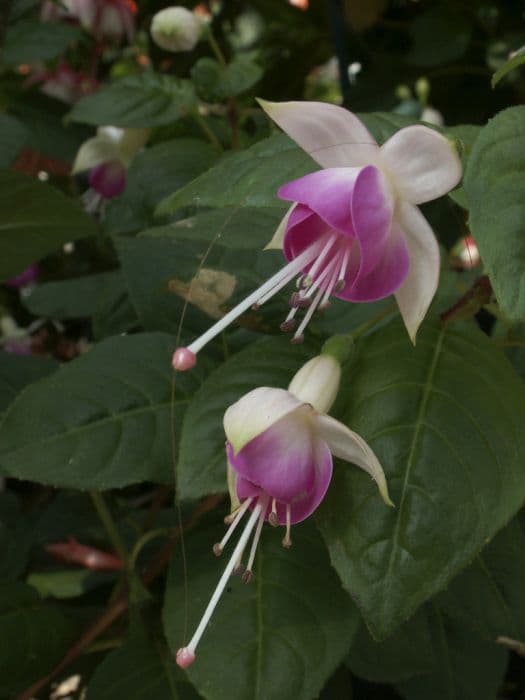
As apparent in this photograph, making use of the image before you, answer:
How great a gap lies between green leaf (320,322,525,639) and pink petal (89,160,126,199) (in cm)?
51

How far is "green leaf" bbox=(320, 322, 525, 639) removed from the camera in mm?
407

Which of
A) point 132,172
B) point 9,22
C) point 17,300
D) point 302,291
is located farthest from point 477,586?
point 17,300

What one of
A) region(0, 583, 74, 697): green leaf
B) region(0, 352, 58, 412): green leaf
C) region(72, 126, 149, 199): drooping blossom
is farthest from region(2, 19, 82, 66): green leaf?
region(0, 583, 74, 697): green leaf

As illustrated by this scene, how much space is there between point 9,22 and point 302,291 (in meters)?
0.77

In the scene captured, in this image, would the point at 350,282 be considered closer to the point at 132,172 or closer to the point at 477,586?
the point at 477,586

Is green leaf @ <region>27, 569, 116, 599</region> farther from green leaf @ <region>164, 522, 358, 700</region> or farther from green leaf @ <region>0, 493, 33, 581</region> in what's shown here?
green leaf @ <region>164, 522, 358, 700</region>

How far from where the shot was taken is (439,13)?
1.21 m

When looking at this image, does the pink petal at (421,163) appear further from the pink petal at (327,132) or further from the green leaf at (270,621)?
the green leaf at (270,621)

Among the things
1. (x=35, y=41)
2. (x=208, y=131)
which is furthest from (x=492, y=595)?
(x=35, y=41)

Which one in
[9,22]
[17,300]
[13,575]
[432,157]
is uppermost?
[432,157]

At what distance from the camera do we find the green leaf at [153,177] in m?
0.82

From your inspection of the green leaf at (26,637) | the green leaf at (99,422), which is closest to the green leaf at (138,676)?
the green leaf at (26,637)

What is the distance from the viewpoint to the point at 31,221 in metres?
0.61

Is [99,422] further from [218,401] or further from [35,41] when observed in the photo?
[35,41]
